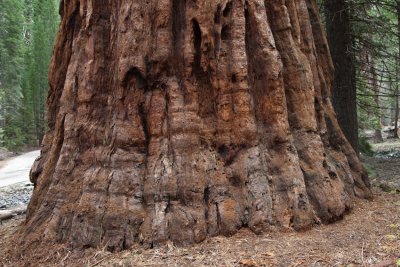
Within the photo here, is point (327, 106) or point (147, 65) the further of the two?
point (327, 106)

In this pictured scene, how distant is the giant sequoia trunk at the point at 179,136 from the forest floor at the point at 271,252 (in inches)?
5.8

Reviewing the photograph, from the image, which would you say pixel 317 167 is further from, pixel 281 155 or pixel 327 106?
pixel 327 106

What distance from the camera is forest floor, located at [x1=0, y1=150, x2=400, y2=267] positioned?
428 centimetres

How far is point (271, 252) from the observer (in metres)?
4.45

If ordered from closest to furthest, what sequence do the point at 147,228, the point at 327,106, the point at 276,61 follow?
the point at 147,228 < the point at 276,61 < the point at 327,106

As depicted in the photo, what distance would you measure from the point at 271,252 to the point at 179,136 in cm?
166

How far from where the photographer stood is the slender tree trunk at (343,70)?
34.3ft

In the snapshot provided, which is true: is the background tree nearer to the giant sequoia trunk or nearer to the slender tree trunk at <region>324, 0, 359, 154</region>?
the slender tree trunk at <region>324, 0, 359, 154</region>

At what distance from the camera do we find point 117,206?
16.3 ft

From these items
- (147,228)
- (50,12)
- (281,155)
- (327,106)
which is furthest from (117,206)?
(50,12)

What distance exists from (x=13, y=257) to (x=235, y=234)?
2508mm

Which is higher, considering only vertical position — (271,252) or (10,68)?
(10,68)

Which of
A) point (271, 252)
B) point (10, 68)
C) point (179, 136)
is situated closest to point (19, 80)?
point (10, 68)

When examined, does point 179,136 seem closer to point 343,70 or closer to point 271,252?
point 271,252
